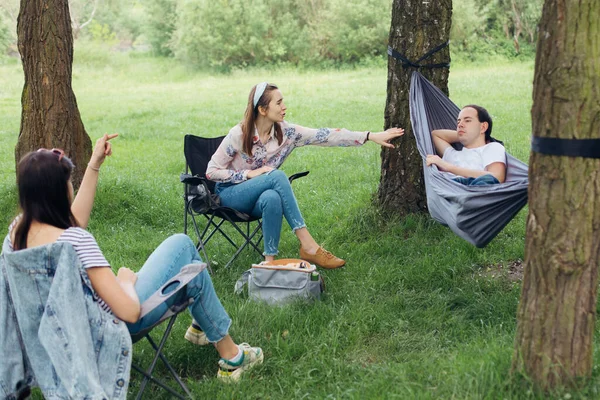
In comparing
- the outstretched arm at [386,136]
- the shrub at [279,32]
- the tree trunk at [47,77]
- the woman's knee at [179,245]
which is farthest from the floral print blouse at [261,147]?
the shrub at [279,32]

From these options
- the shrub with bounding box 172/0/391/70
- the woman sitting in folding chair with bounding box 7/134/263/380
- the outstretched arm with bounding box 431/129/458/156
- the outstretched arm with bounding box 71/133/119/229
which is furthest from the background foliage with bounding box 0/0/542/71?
the woman sitting in folding chair with bounding box 7/134/263/380

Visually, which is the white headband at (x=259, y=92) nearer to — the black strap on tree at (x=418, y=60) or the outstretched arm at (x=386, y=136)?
the outstretched arm at (x=386, y=136)

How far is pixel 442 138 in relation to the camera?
13.8 ft

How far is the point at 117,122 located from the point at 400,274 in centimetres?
926

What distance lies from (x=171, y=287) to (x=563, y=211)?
1.43 metres

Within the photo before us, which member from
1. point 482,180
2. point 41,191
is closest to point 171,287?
point 41,191

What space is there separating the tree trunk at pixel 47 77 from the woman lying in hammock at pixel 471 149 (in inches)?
118

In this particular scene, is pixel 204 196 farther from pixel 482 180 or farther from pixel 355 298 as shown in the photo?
pixel 482 180

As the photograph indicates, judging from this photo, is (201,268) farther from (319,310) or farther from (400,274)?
(400,274)

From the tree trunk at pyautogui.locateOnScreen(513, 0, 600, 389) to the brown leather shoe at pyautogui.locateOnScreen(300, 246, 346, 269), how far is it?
70.2 inches

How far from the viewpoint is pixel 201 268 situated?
274 cm

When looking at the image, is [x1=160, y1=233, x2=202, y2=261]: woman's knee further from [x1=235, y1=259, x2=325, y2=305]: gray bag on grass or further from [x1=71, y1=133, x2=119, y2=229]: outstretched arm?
[x1=235, y1=259, x2=325, y2=305]: gray bag on grass

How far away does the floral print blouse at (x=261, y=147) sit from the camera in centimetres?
436

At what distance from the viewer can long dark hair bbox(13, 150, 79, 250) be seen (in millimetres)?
2393
